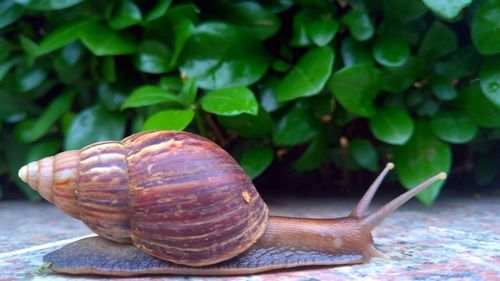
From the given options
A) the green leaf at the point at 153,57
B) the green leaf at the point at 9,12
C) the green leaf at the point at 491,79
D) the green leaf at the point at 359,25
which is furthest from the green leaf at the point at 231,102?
the green leaf at the point at 9,12

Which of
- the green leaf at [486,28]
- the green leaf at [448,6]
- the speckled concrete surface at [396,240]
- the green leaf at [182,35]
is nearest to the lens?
the speckled concrete surface at [396,240]

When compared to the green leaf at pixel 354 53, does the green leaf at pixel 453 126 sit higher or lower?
lower

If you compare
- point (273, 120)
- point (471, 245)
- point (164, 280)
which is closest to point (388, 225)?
point (471, 245)

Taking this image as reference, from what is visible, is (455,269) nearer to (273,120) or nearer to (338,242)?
(338,242)

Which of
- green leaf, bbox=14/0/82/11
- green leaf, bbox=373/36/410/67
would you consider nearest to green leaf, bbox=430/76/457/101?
green leaf, bbox=373/36/410/67

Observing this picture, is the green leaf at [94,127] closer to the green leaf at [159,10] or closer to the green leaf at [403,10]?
the green leaf at [159,10]

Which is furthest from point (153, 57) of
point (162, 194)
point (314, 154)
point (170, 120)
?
point (162, 194)

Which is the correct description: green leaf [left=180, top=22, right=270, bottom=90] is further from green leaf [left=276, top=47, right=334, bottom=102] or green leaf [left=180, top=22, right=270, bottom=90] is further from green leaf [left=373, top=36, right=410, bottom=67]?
green leaf [left=373, top=36, right=410, bottom=67]
